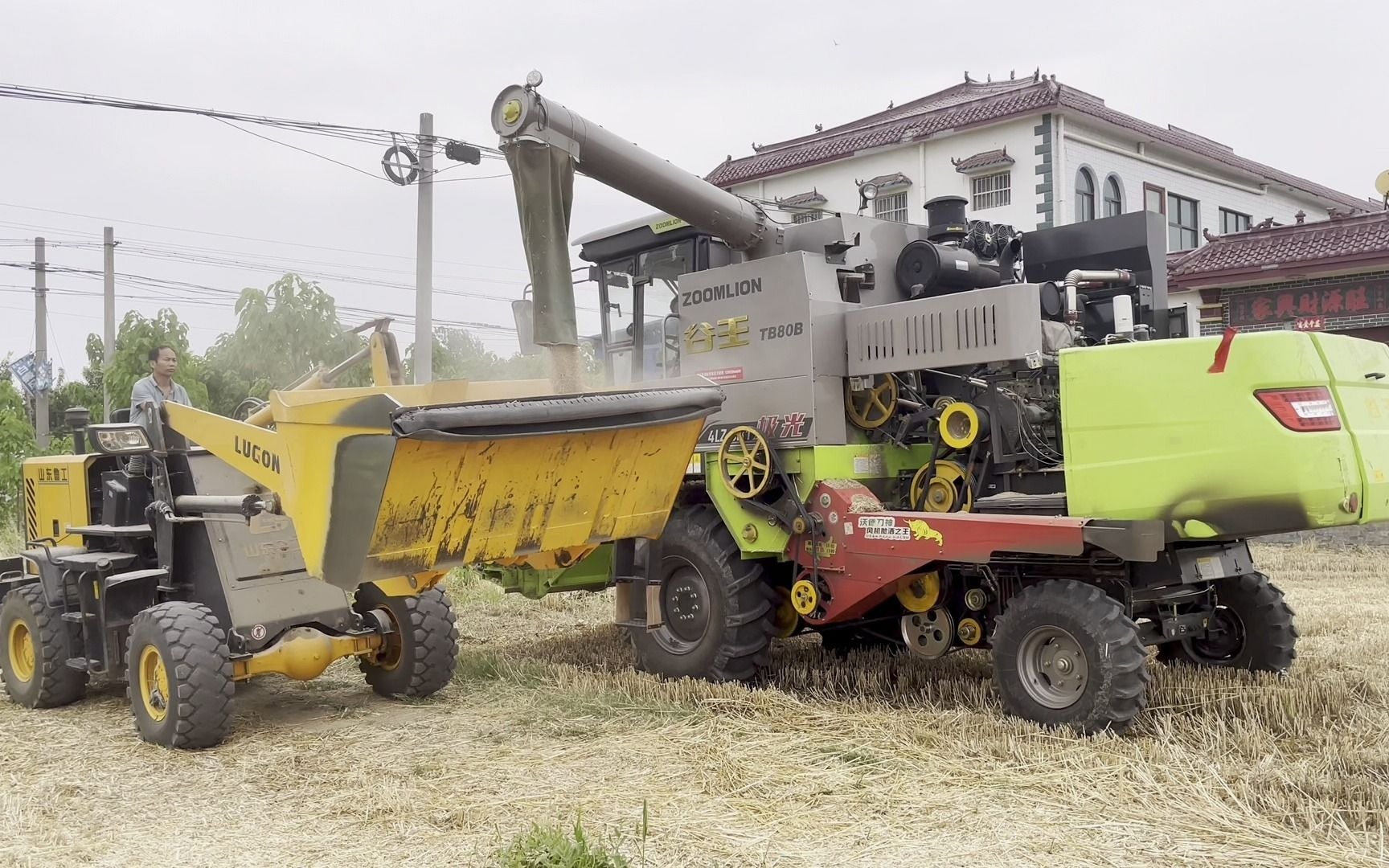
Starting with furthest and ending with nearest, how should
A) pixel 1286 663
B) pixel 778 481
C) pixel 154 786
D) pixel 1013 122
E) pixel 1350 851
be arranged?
pixel 1013 122 < pixel 778 481 < pixel 1286 663 < pixel 154 786 < pixel 1350 851

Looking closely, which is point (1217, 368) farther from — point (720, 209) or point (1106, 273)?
point (720, 209)

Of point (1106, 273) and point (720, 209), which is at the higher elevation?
point (720, 209)

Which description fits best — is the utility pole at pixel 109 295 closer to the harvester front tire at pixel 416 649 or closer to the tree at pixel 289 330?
the tree at pixel 289 330

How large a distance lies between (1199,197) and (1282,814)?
975 inches

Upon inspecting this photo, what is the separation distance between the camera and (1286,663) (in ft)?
20.0

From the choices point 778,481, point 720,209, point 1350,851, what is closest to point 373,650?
point 778,481

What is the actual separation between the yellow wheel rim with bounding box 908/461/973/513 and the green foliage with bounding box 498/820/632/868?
9.70 feet

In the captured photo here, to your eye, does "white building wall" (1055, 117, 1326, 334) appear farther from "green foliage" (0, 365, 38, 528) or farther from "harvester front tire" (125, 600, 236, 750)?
"harvester front tire" (125, 600, 236, 750)

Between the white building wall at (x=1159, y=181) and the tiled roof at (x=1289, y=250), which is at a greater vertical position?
the white building wall at (x=1159, y=181)

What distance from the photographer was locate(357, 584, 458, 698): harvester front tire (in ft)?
21.0

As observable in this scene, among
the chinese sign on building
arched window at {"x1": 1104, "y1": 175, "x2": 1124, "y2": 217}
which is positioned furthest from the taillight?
arched window at {"x1": 1104, "y1": 175, "x2": 1124, "y2": 217}

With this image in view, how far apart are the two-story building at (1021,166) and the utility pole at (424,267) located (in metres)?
10.1

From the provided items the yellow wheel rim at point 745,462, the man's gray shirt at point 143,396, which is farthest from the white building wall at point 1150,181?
the man's gray shirt at point 143,396

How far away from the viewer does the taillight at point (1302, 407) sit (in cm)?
492
